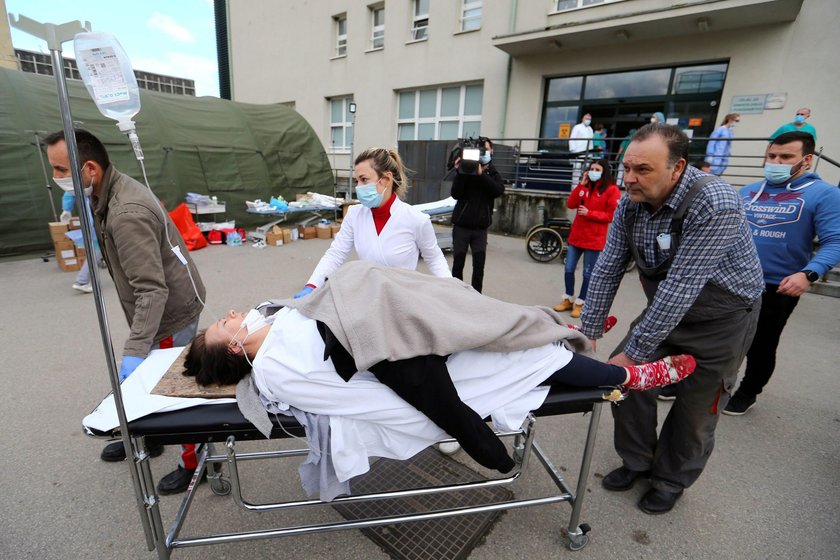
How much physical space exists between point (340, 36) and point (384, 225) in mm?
14688

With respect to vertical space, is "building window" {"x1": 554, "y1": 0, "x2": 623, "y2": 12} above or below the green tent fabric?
above

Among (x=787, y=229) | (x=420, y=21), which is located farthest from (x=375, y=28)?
(x=787, y=229)

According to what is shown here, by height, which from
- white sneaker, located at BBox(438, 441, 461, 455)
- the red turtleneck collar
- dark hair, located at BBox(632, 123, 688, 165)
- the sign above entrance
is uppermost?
the sign above entrance

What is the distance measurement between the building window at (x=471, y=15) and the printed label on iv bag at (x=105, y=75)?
1141 centimetres

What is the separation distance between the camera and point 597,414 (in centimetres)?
176

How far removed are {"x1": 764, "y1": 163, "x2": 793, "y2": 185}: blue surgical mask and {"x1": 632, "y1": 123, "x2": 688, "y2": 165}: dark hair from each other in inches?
56.4

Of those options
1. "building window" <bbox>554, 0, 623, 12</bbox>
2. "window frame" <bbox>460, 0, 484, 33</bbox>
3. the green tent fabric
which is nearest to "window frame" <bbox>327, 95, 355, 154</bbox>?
the green tent fabric

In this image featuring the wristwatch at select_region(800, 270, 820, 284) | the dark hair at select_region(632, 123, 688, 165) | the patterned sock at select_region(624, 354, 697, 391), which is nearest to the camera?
the dark hair at select_region(632, 123, 688, 165)

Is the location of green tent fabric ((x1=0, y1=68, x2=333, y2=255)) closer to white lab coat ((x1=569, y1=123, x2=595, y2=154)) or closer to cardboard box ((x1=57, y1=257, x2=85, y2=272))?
cardboard box ((x1=57, y1=257, x2=85, y2=272))

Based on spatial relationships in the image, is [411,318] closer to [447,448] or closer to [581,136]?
[447,448]

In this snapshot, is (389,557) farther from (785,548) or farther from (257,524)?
(785,548)

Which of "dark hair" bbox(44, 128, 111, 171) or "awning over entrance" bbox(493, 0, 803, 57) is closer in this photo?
"dark hair" bbox(44, 128, 111, 171)

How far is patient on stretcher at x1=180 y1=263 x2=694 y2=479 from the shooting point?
58.4 inches

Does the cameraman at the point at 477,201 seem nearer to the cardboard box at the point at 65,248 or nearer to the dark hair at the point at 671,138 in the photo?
the dark hair at the point at 671,138
